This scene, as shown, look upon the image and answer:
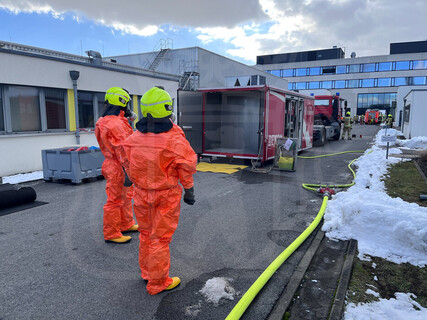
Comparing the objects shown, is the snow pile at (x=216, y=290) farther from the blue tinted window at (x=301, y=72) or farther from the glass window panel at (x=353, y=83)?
the blue tinted window at (x=301, y=72)

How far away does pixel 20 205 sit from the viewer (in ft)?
20.7

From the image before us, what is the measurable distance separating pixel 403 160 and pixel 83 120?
1176cm

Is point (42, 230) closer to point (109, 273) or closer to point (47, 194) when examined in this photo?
point (109, 273)

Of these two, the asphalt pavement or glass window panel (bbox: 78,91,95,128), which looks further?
glass window panel (bbox: 78,91,95,128)

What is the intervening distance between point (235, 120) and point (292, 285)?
9.37m

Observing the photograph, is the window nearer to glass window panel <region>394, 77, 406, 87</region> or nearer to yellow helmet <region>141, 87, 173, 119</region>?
glass window panel <region>394, 77, 406, 87</region>

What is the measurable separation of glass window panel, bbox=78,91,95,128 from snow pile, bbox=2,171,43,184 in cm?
286

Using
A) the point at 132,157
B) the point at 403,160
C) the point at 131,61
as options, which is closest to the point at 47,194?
the point at 132,157

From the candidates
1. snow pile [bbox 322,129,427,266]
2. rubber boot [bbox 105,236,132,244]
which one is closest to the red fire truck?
snow pile [bbox 322,129,427,266]

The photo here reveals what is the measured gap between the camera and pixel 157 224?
3.07 m

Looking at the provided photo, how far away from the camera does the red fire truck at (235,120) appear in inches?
415

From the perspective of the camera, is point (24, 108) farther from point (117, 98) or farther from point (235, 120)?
point (235, 120)

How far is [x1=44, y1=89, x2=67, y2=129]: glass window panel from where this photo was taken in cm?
1026

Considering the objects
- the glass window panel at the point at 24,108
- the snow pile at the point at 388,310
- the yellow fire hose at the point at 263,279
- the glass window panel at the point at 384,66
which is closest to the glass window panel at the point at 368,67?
the glass window panel at the point at 384,66
